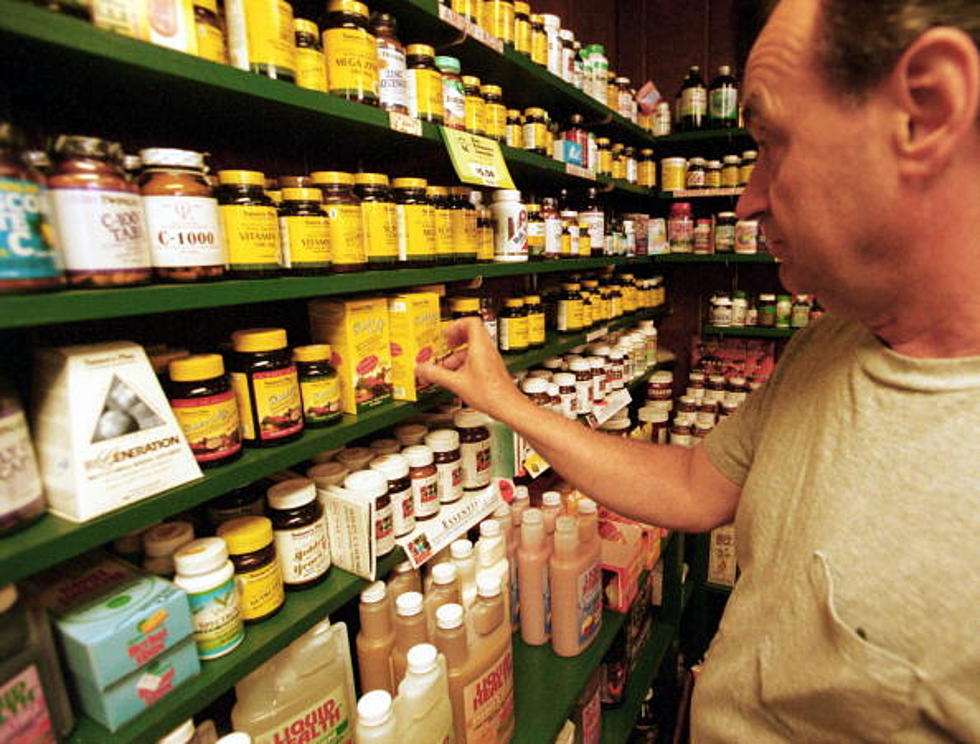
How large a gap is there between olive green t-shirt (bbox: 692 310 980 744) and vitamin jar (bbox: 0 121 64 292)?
0.97 meters

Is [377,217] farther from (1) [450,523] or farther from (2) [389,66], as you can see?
(1) [450,523]

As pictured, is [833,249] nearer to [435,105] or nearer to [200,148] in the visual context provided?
[435,105]

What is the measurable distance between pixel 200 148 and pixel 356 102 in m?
0.39

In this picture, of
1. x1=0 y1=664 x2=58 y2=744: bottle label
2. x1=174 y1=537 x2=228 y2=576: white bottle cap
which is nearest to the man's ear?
x1=174 y1=537 x2=228 y2=576: white bottle cap

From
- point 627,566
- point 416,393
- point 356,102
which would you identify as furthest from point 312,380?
point 627,566

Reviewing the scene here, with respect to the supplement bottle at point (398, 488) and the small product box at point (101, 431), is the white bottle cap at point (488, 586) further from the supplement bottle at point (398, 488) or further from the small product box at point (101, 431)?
the small product box at point (101, 431)

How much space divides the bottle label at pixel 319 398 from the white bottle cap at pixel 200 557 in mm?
253

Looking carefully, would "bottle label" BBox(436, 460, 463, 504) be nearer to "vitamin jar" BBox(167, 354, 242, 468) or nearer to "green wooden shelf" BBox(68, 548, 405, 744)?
"green wooden shelf" BBox(68, 548, 405, 744)

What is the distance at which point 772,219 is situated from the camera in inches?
27.5

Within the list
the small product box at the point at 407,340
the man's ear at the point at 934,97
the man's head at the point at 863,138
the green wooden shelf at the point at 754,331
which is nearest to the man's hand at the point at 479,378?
the small product box at the point at 407,340

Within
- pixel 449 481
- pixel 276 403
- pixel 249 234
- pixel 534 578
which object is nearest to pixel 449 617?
pixel 449 481

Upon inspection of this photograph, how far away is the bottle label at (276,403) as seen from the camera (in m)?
0.87

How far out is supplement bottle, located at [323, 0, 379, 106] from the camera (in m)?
0.93

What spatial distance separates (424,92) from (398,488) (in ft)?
2.74
